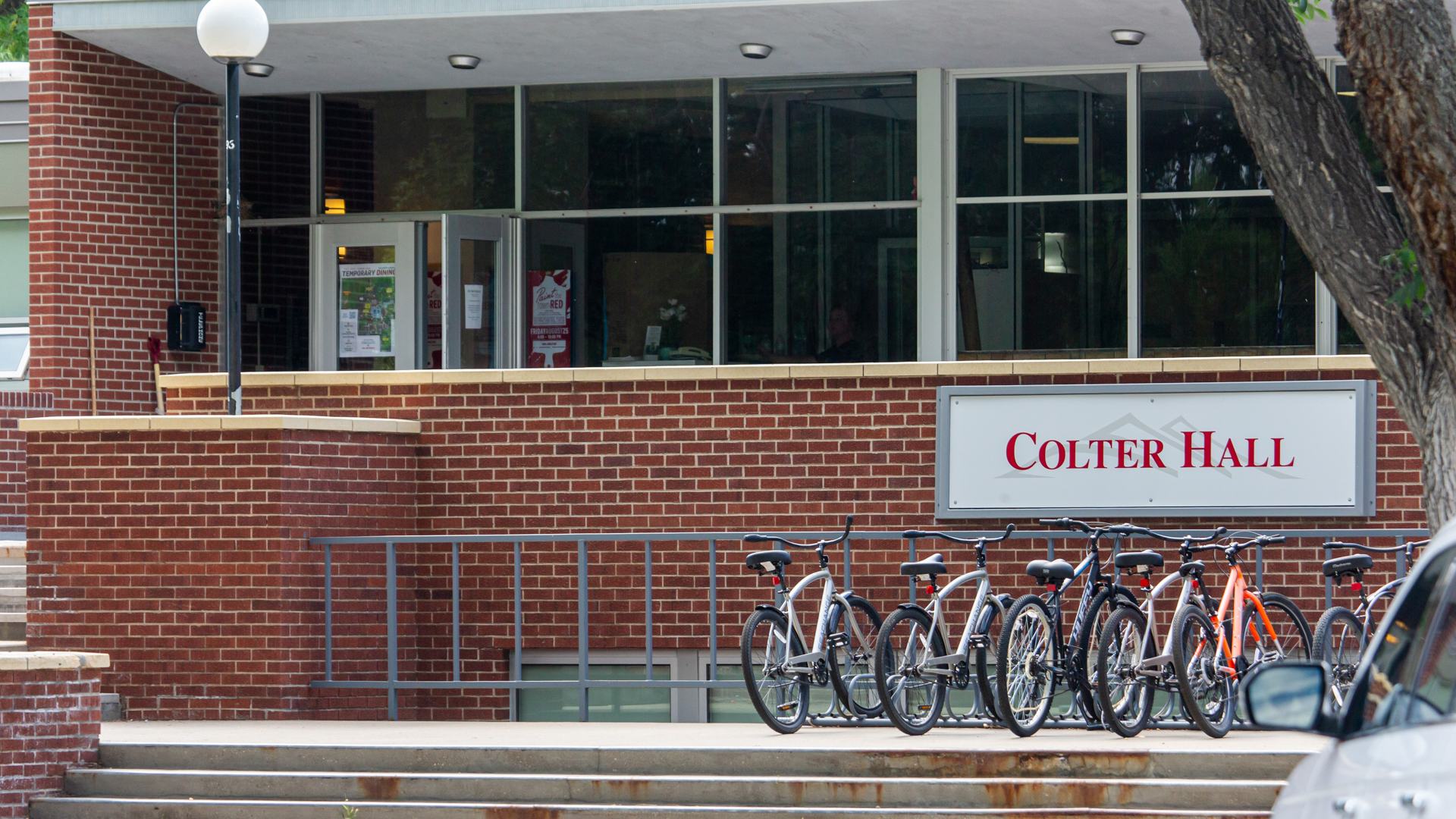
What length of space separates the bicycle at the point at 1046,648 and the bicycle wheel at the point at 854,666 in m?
0.67

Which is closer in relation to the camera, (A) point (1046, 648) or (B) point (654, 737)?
(A) point (1046, 648)

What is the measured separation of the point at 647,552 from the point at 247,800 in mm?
2694

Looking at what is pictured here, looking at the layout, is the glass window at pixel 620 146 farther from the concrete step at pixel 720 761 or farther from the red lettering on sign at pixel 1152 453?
the concrete step at pixel 720 761

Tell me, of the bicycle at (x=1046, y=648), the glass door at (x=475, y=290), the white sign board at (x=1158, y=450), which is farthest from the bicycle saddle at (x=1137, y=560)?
the glass door at (x=475, y=290)

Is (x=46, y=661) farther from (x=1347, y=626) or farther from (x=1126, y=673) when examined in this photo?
(x=1347, y=626)

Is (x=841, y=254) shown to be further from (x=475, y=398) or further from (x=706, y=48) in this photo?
(x=475, y=398)

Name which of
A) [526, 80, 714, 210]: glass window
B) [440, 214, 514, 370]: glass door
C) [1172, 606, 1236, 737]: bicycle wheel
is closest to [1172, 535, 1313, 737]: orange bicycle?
[1172, 606, 1236, 737]: bicycle wheel

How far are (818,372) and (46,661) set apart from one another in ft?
16.1

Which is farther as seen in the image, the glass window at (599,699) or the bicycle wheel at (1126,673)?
the glass window at (599,699)

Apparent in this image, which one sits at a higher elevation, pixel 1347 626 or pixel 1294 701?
pixel 1294 701

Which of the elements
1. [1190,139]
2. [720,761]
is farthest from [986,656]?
[1190,139]

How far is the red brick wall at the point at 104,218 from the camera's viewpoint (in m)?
13.3

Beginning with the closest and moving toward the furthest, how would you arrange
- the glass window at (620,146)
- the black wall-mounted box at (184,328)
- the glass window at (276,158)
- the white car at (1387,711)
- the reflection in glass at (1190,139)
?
the white car at (1387,711) < the reflection in glass at (1190,139) < the black wall-mounted box at (184,328) < the glass window at (620,146) < the glass window at (276,158)

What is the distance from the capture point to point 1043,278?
543 inches
